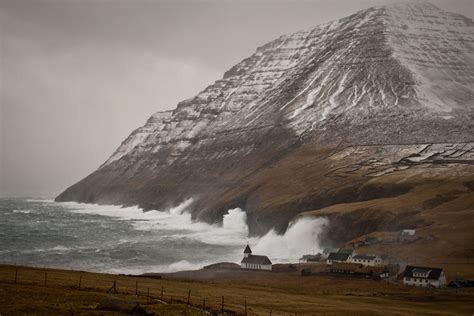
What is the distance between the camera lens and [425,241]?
374 feet

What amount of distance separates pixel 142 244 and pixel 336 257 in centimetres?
5970

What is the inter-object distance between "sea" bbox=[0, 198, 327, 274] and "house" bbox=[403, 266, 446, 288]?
132 feet

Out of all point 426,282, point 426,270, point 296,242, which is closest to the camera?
point 426,282

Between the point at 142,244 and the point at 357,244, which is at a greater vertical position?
the point at 357,244

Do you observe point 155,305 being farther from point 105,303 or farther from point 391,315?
point 391,315

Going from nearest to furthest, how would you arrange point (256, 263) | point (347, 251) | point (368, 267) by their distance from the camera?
1. point (368, 267)
2. point (347, 251)
3. point (256, 263)

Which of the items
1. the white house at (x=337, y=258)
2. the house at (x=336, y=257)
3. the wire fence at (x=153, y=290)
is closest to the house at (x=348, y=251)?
the white house at (x=337, y=258)

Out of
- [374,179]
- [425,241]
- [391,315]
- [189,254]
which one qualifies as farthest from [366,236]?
[391,315]

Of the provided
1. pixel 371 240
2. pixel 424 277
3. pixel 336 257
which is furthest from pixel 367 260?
pixel 424 277

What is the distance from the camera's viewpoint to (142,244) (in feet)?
479

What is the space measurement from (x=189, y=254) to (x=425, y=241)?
5627cm

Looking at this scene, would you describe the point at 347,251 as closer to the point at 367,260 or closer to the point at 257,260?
the point at 367,260

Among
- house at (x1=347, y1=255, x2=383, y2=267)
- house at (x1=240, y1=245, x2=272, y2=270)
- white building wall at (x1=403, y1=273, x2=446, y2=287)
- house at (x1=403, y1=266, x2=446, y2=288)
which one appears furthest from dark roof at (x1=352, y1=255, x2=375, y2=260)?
house at (x1=240, y1=245, x2=272, y2=270)

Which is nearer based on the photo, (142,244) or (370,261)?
(370,261)
